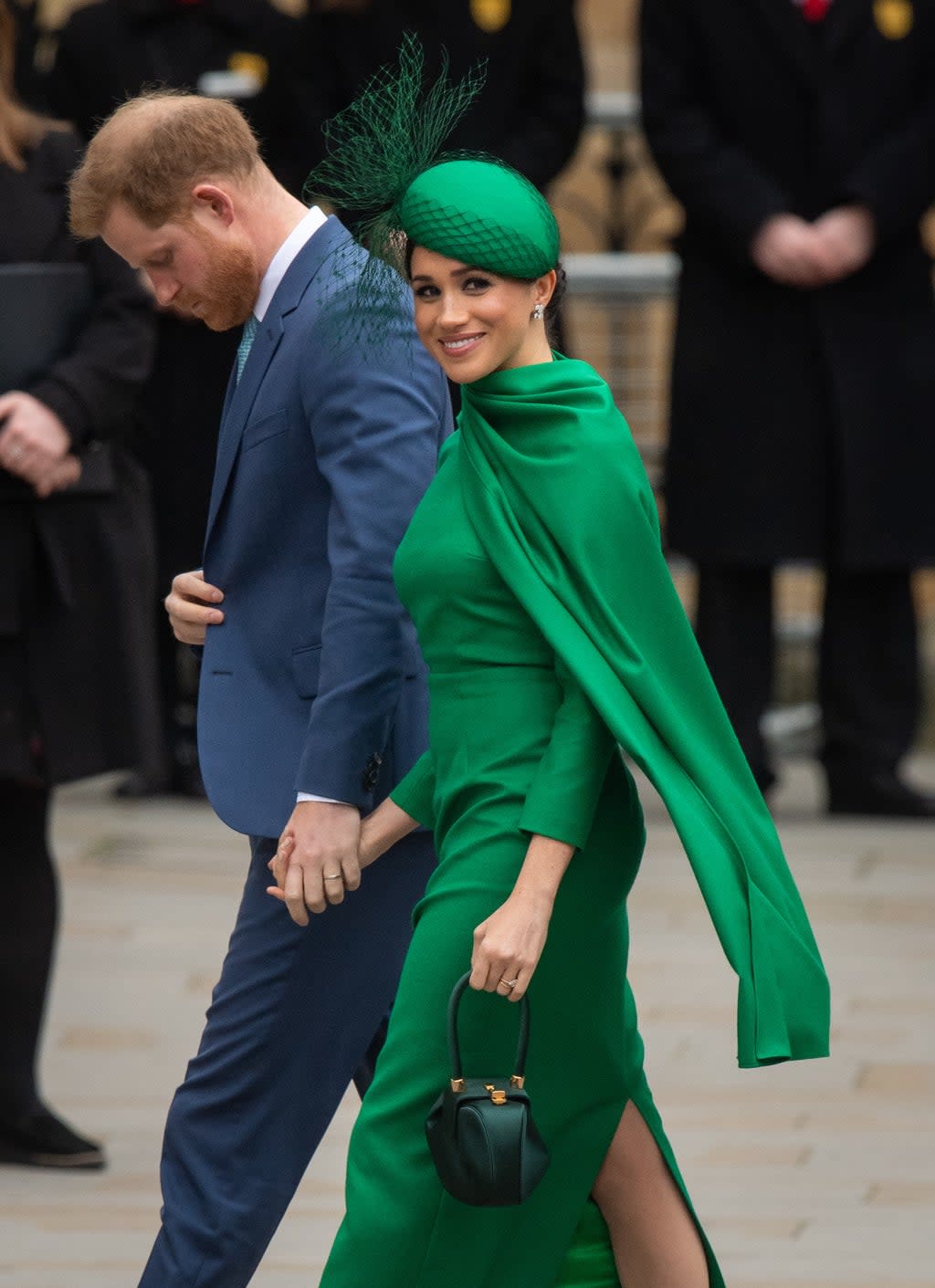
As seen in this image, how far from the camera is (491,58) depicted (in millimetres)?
6910

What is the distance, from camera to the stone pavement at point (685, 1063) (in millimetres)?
4062

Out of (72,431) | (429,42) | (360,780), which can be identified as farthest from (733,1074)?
(429,42)

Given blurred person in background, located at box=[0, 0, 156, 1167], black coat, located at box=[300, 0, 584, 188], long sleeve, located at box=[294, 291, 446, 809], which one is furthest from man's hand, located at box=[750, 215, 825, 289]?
long sleeve, located at box=[294, 291, 446, 809]

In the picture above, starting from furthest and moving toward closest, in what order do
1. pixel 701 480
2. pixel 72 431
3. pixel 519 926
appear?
pixel 701 480 < pixel 72 431 < pixel 519 926

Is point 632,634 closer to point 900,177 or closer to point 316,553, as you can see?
point 316,553

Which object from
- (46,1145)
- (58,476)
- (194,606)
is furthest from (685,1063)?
(194,606)

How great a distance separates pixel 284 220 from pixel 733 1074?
227 cm

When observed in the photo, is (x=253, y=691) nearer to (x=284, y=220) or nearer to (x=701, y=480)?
(x=284, y=220)

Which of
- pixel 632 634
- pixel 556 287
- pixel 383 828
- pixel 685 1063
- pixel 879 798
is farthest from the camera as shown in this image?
pixel 879 798

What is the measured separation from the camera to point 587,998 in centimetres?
284

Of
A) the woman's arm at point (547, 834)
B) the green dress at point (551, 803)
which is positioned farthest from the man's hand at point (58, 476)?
the woman's arm at point (547, 834)

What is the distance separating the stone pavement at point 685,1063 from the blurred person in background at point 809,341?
45 cm

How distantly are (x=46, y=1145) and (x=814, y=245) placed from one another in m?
3.21

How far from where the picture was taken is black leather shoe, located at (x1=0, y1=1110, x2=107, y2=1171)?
14.4 feet
